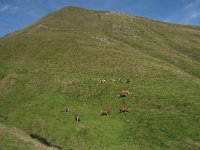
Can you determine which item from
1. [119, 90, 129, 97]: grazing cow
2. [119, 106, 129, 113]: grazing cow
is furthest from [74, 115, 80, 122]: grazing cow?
[119, 90, 129, 97]: grazing cow

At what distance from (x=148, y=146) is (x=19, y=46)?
59496 mm

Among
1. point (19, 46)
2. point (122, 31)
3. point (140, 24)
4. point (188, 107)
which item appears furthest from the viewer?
point (140, 24)

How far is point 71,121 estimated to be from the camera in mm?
46844

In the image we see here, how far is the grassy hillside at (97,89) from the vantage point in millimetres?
41812

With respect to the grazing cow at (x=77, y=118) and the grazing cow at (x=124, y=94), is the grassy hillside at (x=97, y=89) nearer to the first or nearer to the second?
the grazing cow at (x=77, y=118)

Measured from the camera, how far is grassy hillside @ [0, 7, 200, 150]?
137 feet

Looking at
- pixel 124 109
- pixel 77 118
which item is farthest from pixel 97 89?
pixel 77 118

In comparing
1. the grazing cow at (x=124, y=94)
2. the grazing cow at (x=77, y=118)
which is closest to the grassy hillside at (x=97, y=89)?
the grazing cow at (x=77, y=118)

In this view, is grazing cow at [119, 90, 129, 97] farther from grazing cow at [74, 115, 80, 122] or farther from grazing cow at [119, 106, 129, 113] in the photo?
grazing cow at [74, 115, 80, 122]

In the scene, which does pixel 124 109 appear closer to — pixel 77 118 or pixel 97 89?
pixel 77 118

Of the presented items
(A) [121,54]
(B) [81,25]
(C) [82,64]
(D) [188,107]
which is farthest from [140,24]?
(D) [188,107]

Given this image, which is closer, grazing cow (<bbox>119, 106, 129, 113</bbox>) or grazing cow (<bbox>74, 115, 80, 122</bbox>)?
grazing cow (<bbox>74, 115, 80, 122</bbox>)

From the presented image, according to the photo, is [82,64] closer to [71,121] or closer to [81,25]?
[71,121]

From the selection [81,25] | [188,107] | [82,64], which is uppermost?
[81,25]
